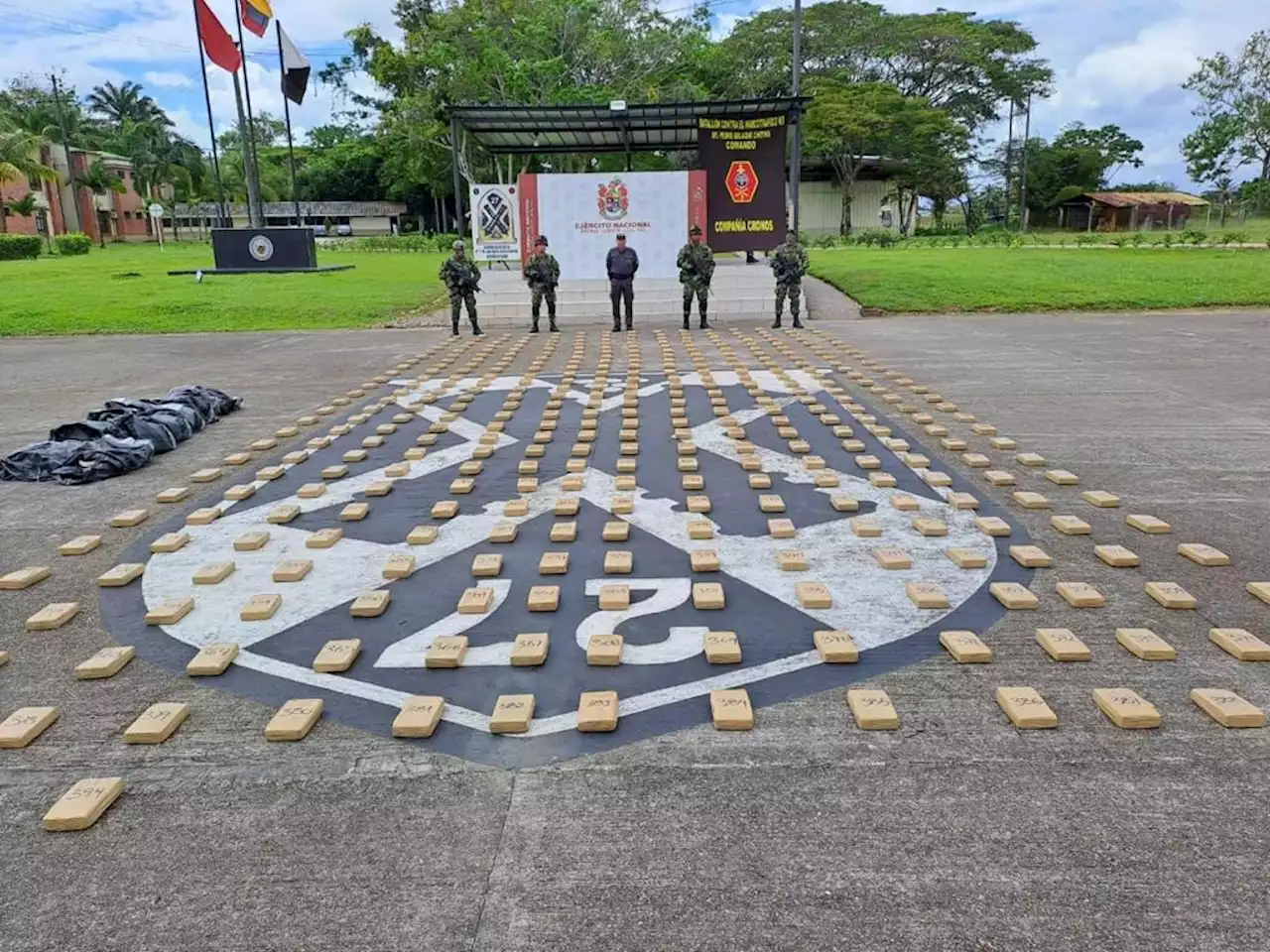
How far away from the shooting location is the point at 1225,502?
5188 mm

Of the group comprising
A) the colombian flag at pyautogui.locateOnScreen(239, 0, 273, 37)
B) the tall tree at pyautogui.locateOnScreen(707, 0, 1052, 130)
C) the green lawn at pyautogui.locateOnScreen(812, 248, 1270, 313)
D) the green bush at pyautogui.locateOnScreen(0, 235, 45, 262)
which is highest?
the tall tree at pyautogui.locateOnScreen(707, 0, 1052, 130)

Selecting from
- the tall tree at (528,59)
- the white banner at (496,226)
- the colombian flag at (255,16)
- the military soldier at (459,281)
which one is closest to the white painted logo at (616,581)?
the military soldier at (459,281)

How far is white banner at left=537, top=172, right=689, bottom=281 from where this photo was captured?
56.6 feet

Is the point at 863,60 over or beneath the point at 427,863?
over

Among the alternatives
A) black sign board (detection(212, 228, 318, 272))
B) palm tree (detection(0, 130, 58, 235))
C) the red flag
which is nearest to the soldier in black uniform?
black sign board (detection(212, 228, 318, 272))

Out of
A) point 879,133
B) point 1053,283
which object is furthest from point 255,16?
point 879,133

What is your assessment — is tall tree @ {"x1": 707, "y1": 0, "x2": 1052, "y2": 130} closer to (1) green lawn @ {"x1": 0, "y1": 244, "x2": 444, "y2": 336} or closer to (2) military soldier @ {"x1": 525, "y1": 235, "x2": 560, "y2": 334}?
(1) green lawn @ {"x1": 0, "y1": 244, "x2": 444, "y2": 336}

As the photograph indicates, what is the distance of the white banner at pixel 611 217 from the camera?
1727 cm

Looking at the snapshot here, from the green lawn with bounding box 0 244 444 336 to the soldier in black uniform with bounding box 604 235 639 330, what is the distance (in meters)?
4.59

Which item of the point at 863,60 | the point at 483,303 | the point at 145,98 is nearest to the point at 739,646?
the point at 483,303

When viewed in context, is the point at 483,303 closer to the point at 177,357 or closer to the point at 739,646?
the point at 177,357

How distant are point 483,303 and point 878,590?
13.6 metres

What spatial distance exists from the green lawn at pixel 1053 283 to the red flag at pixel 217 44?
15.5 meters

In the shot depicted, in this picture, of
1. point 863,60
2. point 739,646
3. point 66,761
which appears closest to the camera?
point 66,761
